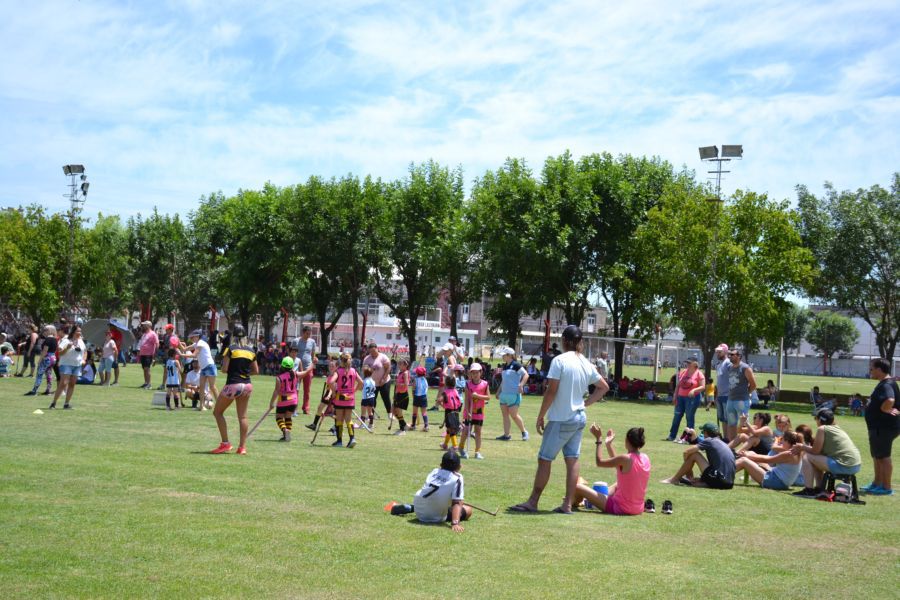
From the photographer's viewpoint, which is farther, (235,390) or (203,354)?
(203,354)

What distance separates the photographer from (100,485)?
9.86 meters

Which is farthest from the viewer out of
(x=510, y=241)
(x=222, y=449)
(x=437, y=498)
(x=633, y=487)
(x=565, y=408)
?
(x=510, y=241)

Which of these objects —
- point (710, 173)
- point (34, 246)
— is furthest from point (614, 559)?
point (34, 246)

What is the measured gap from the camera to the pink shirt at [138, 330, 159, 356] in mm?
25453

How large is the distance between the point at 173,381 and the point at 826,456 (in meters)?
14.3

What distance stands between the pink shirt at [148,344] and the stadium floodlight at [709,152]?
2336 centimetres

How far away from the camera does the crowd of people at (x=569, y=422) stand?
9438 mm

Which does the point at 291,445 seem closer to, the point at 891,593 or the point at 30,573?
the point at 30,573

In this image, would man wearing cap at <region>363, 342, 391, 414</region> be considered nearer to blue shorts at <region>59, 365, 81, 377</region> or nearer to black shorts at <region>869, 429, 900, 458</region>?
blue shorts at <region>59, 365, 81, 377</region>

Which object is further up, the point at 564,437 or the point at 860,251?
the point at 860,251

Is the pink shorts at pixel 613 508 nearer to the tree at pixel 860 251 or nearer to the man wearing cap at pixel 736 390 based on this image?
the man wearing cap at pixel 736 390

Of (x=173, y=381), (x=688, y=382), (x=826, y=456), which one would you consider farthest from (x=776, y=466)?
(x=173, y=381)

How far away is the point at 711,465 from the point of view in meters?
12.2

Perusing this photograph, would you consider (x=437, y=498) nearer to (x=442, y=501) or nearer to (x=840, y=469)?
(x=442, y=501)
